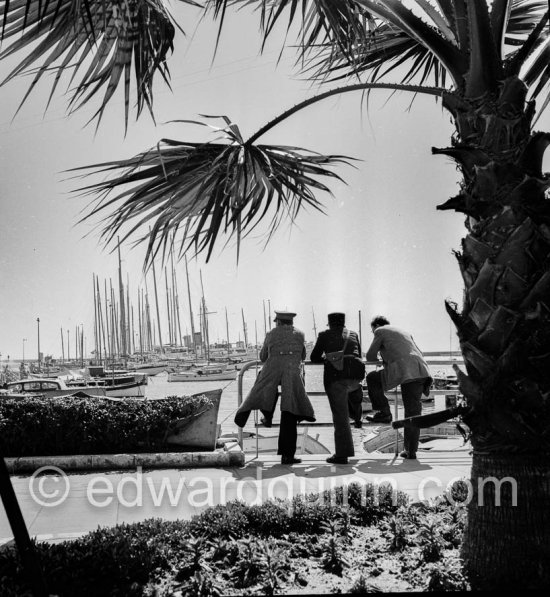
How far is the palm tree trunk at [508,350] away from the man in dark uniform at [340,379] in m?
4.18

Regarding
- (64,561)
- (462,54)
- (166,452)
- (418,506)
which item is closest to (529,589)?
(418,506)

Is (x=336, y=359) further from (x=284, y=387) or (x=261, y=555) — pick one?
(x=261, y=555)

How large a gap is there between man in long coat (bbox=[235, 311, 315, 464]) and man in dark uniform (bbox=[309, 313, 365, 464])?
29 cm

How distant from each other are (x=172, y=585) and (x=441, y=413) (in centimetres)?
175

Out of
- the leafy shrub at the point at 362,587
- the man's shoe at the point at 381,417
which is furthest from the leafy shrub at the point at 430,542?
the man's shoe at the point at 381,417

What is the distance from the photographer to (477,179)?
10.7ft

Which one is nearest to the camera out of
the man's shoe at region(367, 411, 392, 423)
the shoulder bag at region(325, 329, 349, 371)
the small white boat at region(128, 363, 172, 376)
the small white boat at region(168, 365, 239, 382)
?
the shoulder bag at region(325, 329, 349, 371)

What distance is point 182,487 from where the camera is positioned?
20.3 ft

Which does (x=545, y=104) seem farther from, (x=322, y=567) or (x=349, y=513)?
(x=322, y=567)

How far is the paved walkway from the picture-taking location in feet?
16.8

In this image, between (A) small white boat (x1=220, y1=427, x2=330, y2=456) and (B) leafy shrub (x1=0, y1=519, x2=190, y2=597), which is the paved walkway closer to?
(B) leafy shrub (x1=0, y1=519, x2=190, y2=597)

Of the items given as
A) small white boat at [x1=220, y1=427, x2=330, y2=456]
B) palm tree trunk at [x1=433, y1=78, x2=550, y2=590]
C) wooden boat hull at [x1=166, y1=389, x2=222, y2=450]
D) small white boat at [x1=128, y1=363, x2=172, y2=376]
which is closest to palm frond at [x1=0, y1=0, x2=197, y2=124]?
palm tree trunk at [x1=433, y1=78, x2=550, y2=590]

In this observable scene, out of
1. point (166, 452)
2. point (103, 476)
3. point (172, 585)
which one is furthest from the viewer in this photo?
point (166, 452)

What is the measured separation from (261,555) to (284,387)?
4190 mm
